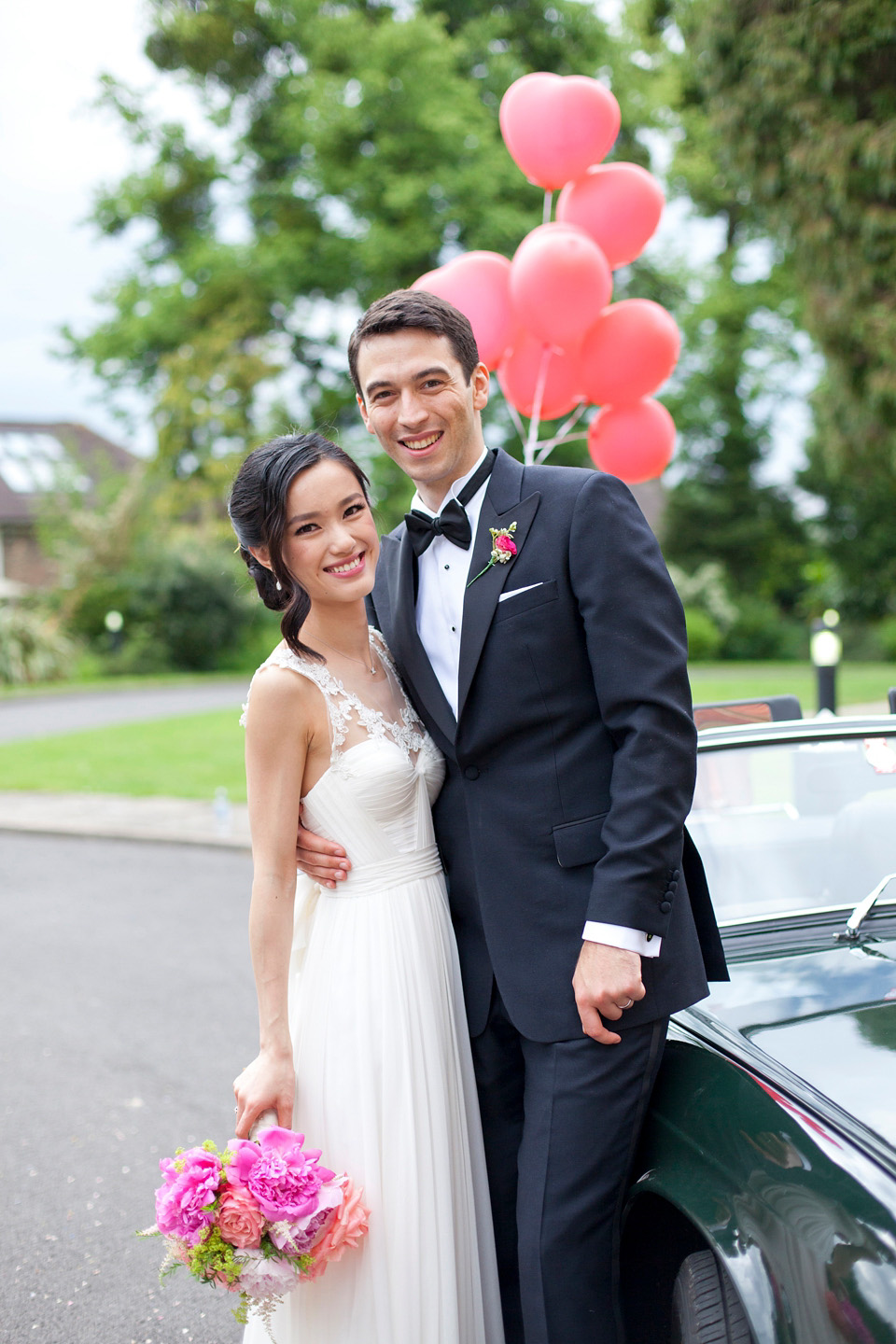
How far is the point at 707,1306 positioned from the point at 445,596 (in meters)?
1.33

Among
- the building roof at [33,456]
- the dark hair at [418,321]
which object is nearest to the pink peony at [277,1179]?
the dark hair at [418,321]

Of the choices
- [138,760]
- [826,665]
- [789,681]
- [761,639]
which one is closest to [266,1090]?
[826,665]

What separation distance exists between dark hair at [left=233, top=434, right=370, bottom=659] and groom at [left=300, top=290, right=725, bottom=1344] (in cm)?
15

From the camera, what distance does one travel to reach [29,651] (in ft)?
88.3

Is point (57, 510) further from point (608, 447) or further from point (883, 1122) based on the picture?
point (883, 1122)

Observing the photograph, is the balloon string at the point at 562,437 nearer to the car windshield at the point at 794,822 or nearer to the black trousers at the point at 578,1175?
the car windshield at the point at 794,822

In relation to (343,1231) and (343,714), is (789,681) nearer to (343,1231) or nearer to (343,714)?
(343,714)

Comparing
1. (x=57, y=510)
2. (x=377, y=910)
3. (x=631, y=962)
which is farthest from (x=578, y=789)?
(x=57, y=510)

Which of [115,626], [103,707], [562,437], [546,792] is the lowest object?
[103,707]

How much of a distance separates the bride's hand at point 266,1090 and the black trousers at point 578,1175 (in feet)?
1.48

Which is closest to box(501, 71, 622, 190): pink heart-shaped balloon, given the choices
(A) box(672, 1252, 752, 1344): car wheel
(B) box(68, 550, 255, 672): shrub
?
(A) box(672, 1252, 752, 1344): car wheel

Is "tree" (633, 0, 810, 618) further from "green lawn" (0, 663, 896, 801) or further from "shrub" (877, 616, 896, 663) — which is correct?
"green lawn" (0, 663, 896, 801)

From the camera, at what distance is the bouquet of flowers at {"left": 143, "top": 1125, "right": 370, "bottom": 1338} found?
1.81 m

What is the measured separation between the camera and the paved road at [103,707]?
18.3 m
